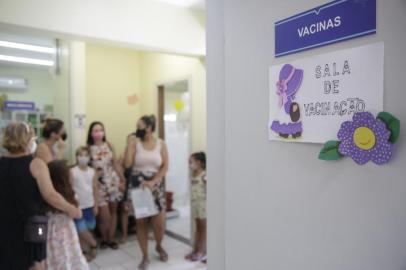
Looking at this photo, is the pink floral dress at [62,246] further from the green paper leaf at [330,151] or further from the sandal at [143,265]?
the green paper leaf at [330,151]

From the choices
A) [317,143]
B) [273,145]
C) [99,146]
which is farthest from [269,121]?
[99,146]

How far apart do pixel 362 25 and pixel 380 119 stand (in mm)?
243

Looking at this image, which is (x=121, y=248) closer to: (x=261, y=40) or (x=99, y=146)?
(x=99, y=146)

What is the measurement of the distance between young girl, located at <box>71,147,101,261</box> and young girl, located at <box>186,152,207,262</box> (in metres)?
1.08

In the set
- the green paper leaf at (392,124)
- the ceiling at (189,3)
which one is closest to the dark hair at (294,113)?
the green paper leaf at (392,124)

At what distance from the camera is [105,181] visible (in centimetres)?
368

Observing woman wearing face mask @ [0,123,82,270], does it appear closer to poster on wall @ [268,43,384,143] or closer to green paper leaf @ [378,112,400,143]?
poster on wall @ [268,43,384,143]

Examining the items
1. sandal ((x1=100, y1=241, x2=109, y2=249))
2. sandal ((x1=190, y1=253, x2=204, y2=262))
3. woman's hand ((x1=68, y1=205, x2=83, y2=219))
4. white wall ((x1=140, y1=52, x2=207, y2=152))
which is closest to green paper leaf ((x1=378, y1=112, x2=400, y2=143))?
woman's hand ((x1=68, y1=205, x2=83, y2=219))

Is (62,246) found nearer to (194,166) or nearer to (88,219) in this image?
(88,219)

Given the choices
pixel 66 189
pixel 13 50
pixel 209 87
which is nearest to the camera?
pixel 209 87

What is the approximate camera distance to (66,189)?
2262 mm

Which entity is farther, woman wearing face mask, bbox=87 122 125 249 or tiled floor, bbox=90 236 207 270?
woman wearing face mask, bbox=87 122 125 249

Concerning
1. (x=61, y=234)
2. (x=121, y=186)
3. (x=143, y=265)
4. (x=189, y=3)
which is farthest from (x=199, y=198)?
(x=189, y=3)

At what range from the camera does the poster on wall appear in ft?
2.57
